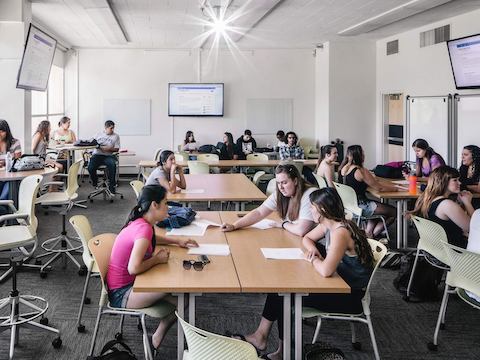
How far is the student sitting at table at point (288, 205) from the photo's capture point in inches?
144

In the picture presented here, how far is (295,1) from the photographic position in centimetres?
763

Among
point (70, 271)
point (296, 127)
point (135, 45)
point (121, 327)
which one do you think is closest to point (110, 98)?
point (135, 45)

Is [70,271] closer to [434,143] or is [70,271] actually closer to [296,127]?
[434,143]

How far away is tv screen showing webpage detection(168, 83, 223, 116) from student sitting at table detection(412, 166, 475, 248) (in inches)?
352

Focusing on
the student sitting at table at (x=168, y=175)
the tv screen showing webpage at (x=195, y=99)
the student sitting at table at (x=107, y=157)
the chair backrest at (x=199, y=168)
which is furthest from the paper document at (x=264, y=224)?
the tv screen showing webpage at (x=195, y=99)

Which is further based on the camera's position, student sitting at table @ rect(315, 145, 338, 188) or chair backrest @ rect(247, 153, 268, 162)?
chair backrest @ rect(247, 153, 268, 162)

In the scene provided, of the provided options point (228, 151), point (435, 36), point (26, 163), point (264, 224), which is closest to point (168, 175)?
point (26, 163)

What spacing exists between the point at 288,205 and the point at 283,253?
0.84 m

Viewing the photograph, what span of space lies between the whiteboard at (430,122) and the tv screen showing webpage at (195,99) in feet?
16.1

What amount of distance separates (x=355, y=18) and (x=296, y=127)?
4488 mm

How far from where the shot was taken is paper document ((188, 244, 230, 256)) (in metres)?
3.05

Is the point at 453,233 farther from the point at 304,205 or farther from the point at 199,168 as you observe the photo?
the point at 199,168

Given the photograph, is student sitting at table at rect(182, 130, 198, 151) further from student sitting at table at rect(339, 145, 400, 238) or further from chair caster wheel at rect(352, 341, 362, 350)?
chair caster wheel at rect(352, 341, 362, 350)

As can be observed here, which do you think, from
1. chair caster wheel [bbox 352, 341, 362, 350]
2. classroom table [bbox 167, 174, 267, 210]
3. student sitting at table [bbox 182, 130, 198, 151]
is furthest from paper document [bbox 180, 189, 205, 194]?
student sitting at table [bbox 182, 130, 198, 151]
